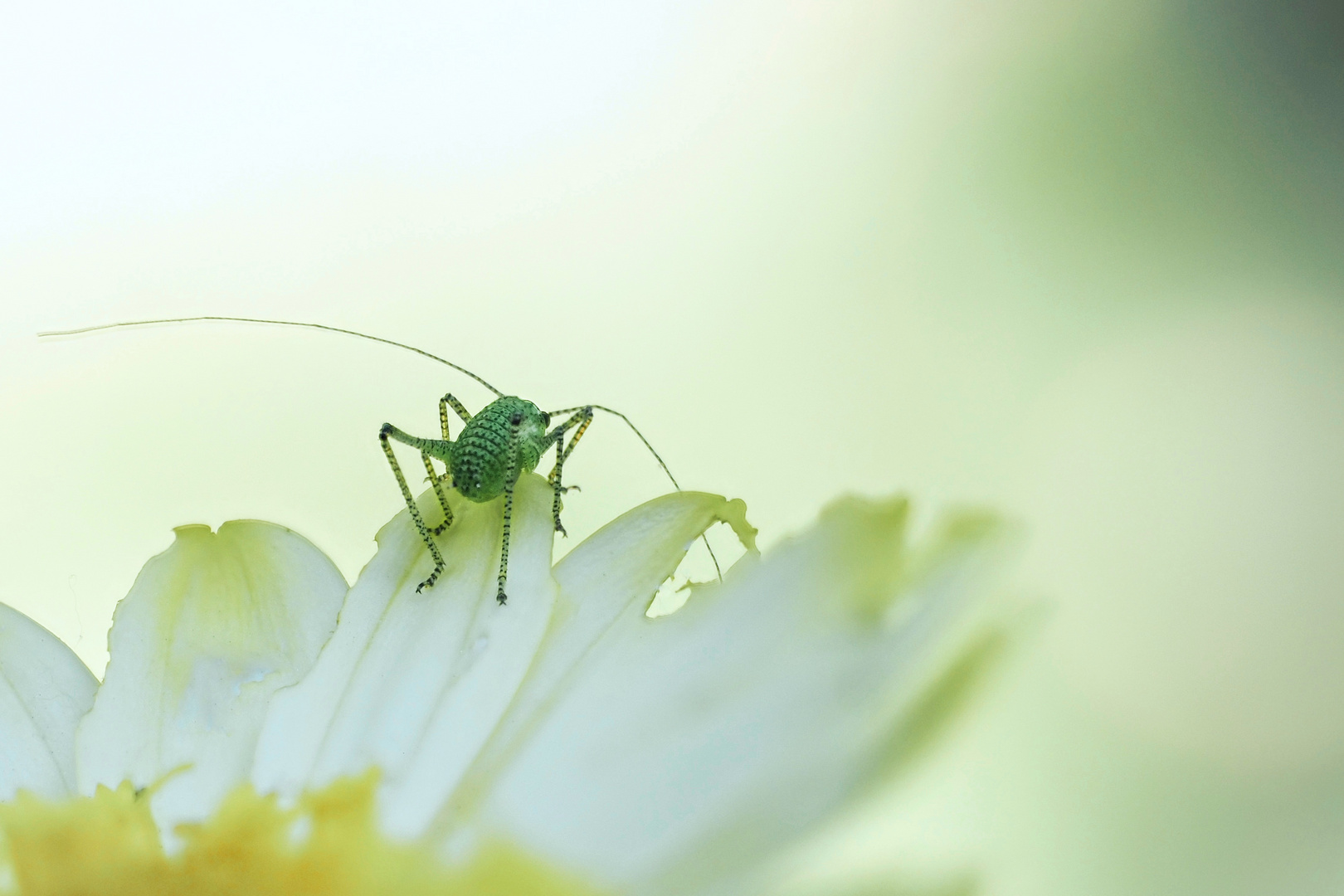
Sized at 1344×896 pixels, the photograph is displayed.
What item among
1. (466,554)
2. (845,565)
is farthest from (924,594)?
(466,554)

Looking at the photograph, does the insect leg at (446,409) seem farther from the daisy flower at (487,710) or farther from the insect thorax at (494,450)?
the daisy flower at (487,710)

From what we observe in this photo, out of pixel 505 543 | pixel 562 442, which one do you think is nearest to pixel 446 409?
Result: pixel 562 442

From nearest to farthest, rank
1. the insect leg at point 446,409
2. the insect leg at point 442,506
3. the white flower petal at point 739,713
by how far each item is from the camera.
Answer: the white flower petal at point 739,713
the insect leg at point 442,506
the insect leg at point 446,409

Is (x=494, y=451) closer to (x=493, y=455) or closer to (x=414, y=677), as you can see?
(x=493, y=455)

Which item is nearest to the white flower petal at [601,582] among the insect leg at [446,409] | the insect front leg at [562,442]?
the insect front leg at [562,442]

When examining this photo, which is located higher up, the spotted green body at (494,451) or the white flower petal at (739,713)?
the spotted green body at (494,451)

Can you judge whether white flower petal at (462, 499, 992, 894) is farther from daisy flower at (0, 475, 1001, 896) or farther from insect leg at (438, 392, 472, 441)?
insect leg at (438, 392, 472, 441)
